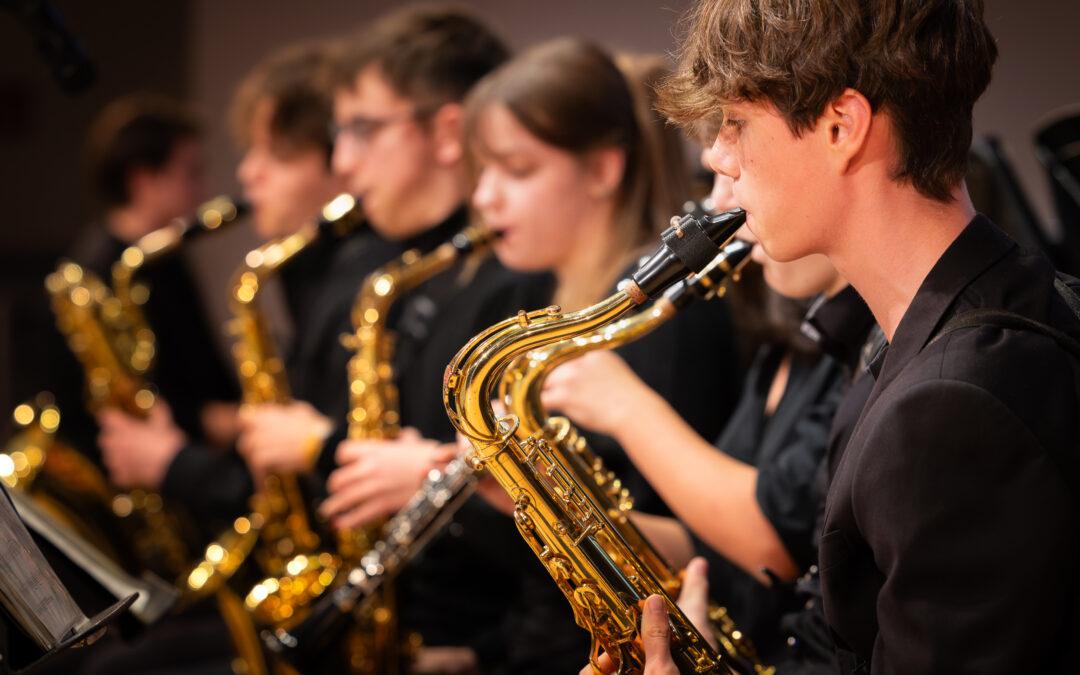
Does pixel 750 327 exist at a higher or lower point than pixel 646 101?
lower

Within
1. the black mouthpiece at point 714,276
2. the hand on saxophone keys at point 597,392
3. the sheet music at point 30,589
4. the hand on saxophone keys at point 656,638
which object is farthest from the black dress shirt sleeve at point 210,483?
the hand on saxophone keys at point 656,638

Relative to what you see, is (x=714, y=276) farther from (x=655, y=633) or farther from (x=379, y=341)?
(x=379, y=341)

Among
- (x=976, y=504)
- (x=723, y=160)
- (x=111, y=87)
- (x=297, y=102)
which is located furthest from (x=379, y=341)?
(x=111, y=87)

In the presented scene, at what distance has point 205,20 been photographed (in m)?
5.39

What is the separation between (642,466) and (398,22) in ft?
5.20

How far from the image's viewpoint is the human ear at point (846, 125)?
1.20 meters

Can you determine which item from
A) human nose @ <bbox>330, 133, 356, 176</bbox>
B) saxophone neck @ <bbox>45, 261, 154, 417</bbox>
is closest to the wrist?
human nose @ <bbox>330, 133, 356, 176</bbox>

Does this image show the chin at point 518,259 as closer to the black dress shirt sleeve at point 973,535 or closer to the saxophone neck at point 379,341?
the saxophone neck at point 379,341

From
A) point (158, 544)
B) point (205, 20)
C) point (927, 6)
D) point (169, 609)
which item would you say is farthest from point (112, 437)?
point (927, 6)

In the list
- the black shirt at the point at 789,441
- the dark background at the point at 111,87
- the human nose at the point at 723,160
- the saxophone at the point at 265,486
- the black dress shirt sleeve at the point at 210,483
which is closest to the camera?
the human nose at the point at 723,160

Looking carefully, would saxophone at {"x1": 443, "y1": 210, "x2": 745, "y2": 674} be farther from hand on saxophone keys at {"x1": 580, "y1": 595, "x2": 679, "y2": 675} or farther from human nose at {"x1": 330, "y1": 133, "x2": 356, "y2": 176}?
human nose at {"x1": 330, "y1": 133, "x2": 356, "y2": 176}

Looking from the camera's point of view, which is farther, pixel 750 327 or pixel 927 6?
pixel 750 327

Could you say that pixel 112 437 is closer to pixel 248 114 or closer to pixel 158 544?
pixel 158 544

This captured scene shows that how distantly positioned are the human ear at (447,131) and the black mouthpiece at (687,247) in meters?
1.57
